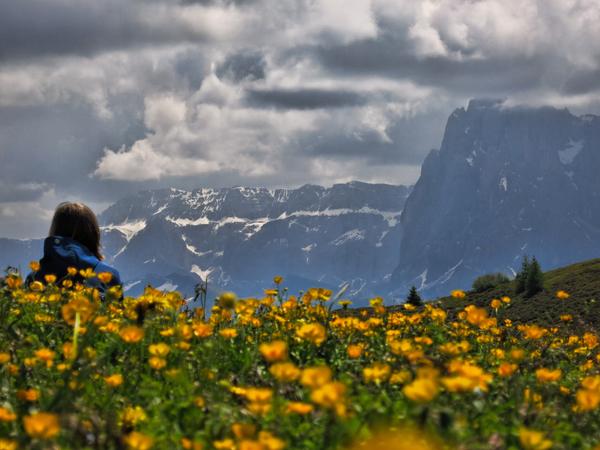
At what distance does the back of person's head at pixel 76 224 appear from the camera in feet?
31.1

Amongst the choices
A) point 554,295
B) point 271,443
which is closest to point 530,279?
point 554,295

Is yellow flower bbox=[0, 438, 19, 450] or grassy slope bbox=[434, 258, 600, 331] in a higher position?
grassy slope bbox=[434, 258, 600, 331]

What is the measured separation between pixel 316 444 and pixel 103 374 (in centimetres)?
186

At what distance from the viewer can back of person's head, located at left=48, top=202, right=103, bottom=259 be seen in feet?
31.1

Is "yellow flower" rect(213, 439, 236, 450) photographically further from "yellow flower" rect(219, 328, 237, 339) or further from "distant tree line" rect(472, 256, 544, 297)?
"distant tree line" rect(472, 256, 544, 297)

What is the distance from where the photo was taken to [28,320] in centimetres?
595

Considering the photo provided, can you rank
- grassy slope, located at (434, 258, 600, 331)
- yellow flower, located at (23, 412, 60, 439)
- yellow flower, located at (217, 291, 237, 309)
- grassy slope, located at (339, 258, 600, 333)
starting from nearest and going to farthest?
yellow flower, located at (23, 412, 60, 439), yellow flower, located at (217, 291, 237, 309), grassy slope, located at (339, 258, 600, 333), grassy slope, located at (434, 258, 600, 331)

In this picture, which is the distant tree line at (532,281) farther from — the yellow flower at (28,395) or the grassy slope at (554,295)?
the yellow flower at (28,395)

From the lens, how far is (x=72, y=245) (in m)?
9.34

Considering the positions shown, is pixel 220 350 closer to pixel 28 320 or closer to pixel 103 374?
pixel 103 374

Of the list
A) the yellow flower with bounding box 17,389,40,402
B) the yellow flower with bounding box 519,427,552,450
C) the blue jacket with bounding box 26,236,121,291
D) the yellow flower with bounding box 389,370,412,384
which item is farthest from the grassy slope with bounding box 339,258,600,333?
the yellow flower with bounding box 519,427,552,450

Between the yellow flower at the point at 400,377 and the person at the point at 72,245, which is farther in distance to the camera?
the person at the point at 72,245

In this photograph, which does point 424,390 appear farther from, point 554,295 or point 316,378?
point 554,295

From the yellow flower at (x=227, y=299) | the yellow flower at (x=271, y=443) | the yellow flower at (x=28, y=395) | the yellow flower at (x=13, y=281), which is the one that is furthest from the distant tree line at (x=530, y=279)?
the yellow flower at (x=271, y=443)
